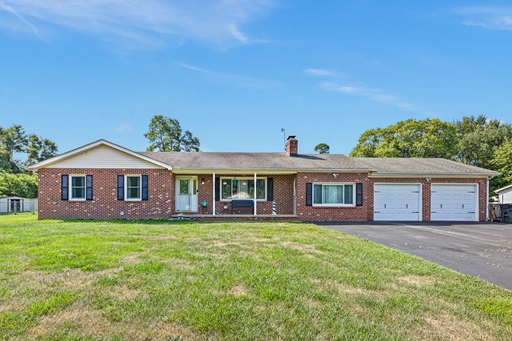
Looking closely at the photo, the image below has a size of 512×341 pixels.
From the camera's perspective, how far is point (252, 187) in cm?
1680

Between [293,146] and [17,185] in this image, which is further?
[17,185]

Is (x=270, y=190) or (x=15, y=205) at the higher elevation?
(x=270, y=190)

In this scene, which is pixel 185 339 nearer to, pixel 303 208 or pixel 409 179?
pixel 303 208

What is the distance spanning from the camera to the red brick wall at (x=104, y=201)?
14422mm

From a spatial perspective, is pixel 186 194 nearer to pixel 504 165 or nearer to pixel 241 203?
pixel 241 203

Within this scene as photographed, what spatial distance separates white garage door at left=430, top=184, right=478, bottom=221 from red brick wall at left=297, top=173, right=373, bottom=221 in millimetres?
4135

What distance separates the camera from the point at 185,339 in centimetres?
281

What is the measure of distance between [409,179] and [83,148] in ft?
56.3

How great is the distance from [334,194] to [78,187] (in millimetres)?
13200

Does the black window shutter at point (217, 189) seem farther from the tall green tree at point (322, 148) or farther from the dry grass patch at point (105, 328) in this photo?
the tall green tree at point (322, 148)

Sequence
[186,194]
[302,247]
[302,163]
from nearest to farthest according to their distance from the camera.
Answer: [302,247]
[302,163]
[186,194]

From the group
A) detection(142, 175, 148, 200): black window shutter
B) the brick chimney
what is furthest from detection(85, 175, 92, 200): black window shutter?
Answer: the brick chimney

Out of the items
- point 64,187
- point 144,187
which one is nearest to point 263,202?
point 144,187

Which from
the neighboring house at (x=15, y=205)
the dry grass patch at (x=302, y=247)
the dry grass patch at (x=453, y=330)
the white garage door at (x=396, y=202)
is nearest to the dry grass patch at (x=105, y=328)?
the dry grass patch at (x=453, y=330)
